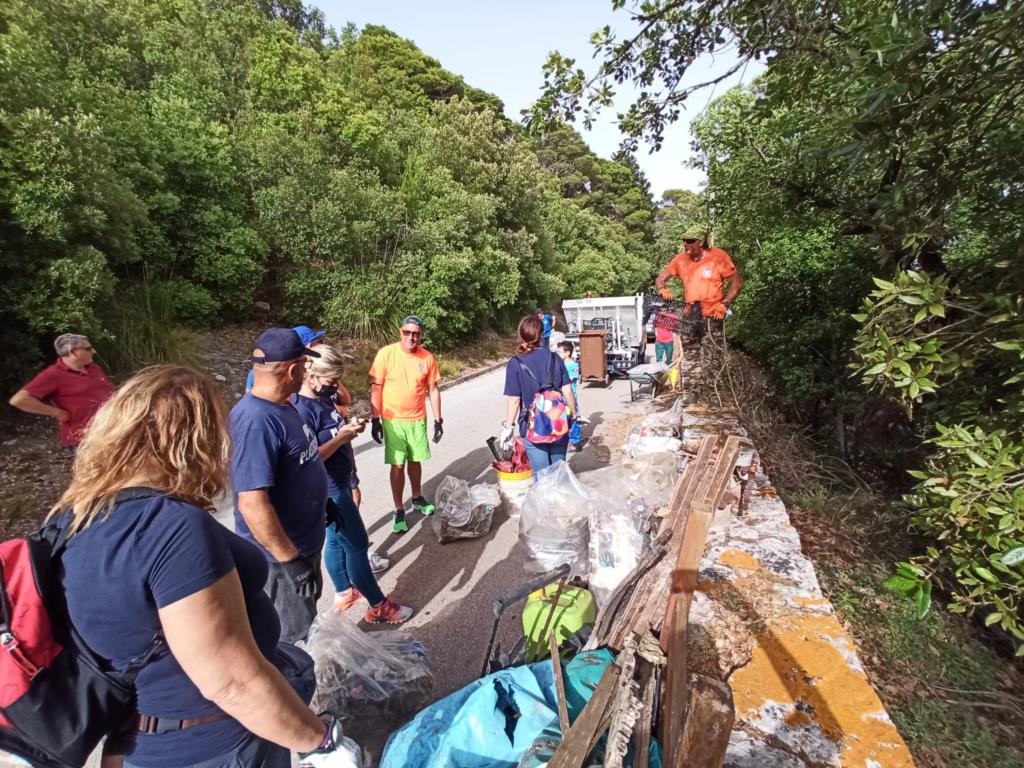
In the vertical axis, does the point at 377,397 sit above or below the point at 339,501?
above

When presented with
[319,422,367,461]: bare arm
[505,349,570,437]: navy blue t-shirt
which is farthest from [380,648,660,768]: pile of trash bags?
[505,349,570,437]: navy blue t-shirt

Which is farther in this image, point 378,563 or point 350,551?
point 378,563

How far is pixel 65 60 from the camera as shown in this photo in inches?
437

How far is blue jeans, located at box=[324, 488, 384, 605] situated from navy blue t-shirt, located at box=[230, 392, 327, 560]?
2.11 ft

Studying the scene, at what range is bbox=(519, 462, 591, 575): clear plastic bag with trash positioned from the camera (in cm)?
355

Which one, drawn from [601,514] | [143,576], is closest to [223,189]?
[601,514]

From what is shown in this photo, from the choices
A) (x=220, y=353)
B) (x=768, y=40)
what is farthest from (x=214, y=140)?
(x=768, y=40)

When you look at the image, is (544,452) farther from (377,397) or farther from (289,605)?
(289,605)

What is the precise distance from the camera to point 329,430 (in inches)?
127

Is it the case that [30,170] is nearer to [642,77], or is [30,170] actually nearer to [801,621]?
[642,77]

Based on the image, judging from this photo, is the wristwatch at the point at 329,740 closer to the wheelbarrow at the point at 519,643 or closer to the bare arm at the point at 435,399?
the wheelbarrow at the point at 519,643

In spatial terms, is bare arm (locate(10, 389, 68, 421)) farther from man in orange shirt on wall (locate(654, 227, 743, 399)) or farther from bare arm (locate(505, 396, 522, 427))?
man in orange shirt on wall (locate(654, 227, 743, 399))

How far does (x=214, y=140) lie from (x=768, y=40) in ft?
39.2

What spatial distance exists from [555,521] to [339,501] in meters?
1.51
